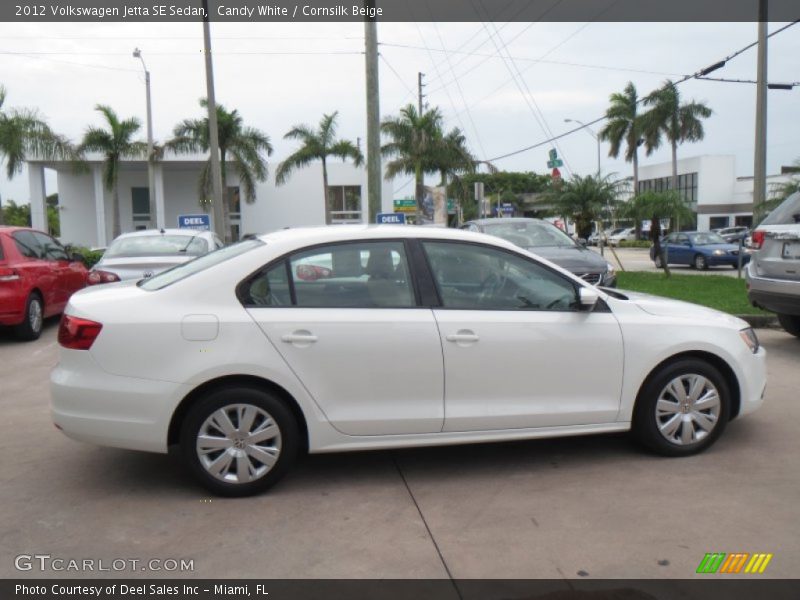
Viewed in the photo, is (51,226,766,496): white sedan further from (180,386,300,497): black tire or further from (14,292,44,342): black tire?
(14,292,44,342): black tire

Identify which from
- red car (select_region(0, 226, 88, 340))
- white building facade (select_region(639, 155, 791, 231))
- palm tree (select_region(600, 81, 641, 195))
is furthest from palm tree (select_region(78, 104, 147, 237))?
white building facade (select_region(639, 155, 791, 231))

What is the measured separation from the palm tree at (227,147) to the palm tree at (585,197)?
16915 millimetres

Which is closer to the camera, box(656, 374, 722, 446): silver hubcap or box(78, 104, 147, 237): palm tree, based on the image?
box(656, 374, 722, 446): silver hubcap

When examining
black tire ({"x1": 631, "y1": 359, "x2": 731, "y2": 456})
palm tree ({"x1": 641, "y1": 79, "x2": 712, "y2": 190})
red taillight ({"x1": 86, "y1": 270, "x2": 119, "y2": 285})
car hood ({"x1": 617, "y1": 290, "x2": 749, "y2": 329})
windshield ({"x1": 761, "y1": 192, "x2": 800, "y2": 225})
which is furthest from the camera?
palm tree ({"x1": 641, "y1": 79, "x2": 712, "y2": 190})

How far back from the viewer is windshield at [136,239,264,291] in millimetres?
4422

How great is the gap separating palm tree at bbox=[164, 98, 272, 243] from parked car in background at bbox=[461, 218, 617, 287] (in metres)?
22.9

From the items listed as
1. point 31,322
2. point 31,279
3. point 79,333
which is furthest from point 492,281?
point 31,322

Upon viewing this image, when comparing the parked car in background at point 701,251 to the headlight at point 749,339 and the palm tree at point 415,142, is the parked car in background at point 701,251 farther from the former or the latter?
the headlight at point 749,339

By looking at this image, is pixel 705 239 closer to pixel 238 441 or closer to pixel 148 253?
pixel 148 253

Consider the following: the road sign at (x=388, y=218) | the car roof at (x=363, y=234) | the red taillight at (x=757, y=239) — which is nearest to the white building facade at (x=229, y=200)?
the road sign at (x=388, y=218)

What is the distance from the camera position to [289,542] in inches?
142

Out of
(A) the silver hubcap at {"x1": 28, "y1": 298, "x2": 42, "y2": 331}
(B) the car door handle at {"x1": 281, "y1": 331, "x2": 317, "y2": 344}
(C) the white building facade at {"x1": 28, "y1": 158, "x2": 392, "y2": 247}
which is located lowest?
(A) the silver hubcap at {"x1": 28, "y1": 298, "x2": 42, "y2": 331}

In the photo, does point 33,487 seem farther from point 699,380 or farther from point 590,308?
point 699,380

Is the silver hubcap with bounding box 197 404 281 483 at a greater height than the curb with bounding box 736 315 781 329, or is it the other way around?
the silver hubcap with bounding box 197 404 281 483
